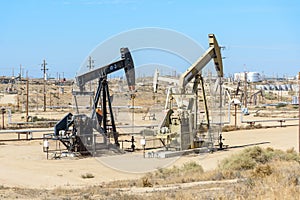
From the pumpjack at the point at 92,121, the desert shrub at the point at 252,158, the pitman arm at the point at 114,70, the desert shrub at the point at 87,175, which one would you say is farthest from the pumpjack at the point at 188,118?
the desert shrub at the point at 87,175

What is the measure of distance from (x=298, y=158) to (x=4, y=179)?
8.99 m

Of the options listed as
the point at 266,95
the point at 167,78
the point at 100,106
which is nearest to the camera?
the point at 100,106

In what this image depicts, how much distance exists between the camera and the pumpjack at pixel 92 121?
2009cm

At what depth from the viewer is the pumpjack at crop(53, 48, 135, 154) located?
20.1m

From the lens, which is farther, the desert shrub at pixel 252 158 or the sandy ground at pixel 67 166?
the desert shrub at pixel 252 158

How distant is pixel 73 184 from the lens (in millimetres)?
14000

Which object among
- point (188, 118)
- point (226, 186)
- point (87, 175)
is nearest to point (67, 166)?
point (87, 175)

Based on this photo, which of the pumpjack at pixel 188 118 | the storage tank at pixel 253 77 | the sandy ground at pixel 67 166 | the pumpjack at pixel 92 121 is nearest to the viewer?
the sandy ground at pixel 67 166

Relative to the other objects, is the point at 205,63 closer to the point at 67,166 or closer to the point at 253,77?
the point at 67,166

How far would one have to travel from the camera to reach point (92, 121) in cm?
2052

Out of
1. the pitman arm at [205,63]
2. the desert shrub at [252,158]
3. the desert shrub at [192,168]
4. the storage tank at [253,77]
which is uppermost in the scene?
the storage tank at [253,77]

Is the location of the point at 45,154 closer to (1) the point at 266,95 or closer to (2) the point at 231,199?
(2) the point at 231,199

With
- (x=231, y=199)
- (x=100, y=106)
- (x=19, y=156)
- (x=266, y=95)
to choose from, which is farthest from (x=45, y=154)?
(x=266, y=95)

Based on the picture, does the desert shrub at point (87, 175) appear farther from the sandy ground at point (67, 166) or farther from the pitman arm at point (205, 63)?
the pitman arm at point (205, 63)
